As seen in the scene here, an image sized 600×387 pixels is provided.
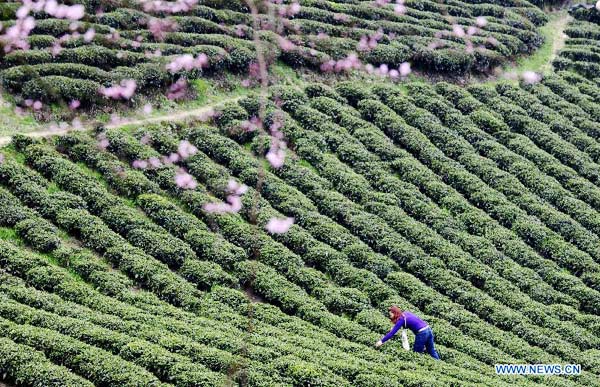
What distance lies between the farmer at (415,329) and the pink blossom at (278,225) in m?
4.83

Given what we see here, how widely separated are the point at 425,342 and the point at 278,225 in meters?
5.70

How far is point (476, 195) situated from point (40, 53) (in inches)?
563

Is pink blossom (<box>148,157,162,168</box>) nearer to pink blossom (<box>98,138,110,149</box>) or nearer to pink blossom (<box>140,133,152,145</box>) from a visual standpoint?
pink blossom (<box>140,133,152,145</box>)

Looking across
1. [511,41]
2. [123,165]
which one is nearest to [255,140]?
[123,165]

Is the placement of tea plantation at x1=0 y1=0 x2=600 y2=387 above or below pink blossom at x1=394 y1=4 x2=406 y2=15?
below

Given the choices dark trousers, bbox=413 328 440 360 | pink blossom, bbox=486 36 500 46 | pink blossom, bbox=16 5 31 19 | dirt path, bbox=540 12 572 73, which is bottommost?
dark trousers, bbox=413 328 440 360

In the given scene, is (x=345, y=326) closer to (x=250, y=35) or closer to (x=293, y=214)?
(x=293, y=214)

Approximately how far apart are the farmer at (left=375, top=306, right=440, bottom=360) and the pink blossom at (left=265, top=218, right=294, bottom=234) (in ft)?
15.9

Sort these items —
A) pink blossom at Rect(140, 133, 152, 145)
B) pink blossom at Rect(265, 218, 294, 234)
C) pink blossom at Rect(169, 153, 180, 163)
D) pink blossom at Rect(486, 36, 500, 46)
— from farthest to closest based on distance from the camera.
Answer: pink blossom at Rect(486, 36, 500, 46)
pink blossom at Rect(140, 133, 152, 145)
pink blossom at Rect(169, 153, 180, 163)
pink blossom at Rect(265, 218, 294, 234)

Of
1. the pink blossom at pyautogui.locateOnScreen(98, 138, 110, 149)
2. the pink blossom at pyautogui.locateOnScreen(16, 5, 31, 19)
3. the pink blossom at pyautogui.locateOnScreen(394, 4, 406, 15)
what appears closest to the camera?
the pink blossom at pyautogui.locateOnScreen(98, 138, 110, 149)

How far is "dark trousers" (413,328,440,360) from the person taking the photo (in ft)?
62.0

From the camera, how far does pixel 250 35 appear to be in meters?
29.6

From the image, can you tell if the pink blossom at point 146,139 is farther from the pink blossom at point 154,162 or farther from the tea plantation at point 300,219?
the pink blossom at point 154,162

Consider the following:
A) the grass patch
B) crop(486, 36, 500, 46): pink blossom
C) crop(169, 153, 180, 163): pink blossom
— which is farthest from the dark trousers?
crop(486, 36, 500, 46): pink blossom
